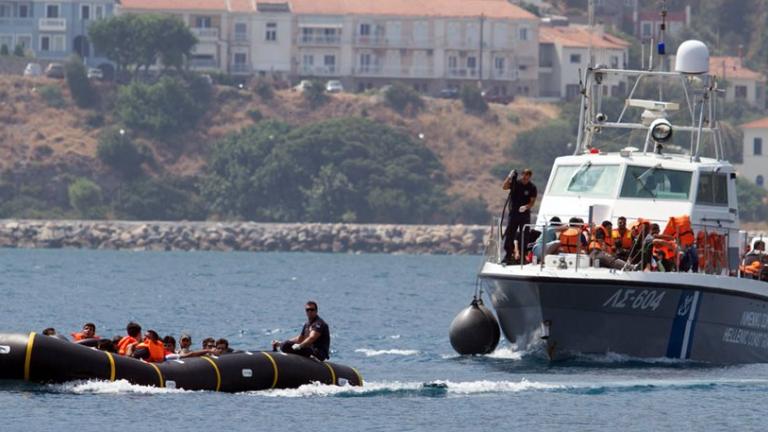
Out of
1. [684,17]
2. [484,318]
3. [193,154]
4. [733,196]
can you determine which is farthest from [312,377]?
[684,17]

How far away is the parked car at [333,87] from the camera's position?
521 ft

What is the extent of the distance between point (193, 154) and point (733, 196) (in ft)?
358

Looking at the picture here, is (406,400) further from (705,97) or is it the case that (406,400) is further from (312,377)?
(705,97)

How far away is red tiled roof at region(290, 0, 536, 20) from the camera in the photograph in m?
169

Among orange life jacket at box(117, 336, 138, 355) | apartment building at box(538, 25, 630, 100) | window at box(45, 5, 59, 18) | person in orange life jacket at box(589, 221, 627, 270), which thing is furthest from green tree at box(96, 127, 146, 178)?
orange life jacket at box(117, 336, 138, 355)

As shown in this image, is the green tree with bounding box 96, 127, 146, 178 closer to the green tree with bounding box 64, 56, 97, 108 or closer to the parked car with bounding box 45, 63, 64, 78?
the green tree with bounding box 64, 56, 97, 108

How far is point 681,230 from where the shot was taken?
38156 millimetres

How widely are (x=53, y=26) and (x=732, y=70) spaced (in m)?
58.6

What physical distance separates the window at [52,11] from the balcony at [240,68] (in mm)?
14225

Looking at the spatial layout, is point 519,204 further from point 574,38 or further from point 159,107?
point 574,38

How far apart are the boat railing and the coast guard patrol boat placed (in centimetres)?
5

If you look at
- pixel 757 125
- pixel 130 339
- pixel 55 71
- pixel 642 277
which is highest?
pixel 55 71

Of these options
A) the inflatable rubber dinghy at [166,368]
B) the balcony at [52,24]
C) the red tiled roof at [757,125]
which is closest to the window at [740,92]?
the red tiled roof at [757,125]

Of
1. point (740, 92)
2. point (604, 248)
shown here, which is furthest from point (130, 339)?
point (740, 92)
